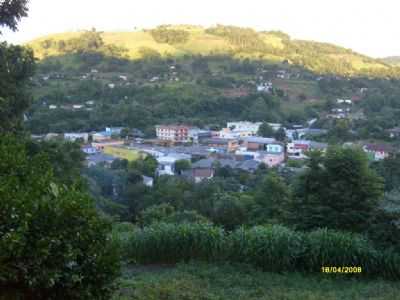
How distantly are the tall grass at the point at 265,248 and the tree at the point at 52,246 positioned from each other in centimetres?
267

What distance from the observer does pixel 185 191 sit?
65.9 ft

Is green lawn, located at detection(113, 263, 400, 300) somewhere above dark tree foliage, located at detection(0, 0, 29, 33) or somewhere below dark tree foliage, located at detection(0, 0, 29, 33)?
below

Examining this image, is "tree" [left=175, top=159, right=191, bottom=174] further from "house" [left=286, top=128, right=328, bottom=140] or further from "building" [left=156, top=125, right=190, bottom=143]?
"house" [left=286, top=128, right=328, bottom=140]

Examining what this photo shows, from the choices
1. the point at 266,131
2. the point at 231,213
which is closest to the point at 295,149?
the point at 266,131

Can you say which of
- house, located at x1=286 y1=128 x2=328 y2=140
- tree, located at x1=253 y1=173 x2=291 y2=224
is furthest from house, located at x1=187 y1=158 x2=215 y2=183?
tree, located at x1=253 y1=173 x2=291 y2=224

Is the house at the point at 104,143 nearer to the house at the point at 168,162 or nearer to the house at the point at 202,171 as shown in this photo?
the house at the point at 168,162

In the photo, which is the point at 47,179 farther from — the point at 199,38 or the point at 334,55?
the point at 334,55

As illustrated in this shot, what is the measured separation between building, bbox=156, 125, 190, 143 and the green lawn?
38.2 metres

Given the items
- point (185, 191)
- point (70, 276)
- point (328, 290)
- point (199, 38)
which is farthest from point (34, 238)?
point (199, 38)

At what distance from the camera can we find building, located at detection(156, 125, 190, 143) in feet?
143

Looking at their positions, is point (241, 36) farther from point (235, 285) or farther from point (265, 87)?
point (235, 285)

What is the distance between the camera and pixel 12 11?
680 centimetres

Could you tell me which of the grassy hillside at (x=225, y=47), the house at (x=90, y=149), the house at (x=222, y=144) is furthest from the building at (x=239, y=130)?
the grassy hillside at (x=225, y=47)
